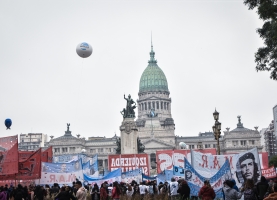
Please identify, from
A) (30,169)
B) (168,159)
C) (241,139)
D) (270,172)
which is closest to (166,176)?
(270,172)

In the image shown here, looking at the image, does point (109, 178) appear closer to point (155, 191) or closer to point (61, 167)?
point (61, 167)

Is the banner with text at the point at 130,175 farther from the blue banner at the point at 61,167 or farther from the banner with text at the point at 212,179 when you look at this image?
the banner with text at the point at 212,179

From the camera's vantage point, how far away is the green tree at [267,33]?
68.2ft

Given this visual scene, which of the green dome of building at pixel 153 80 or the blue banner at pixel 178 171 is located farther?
the green dome of building at pixel 153 80

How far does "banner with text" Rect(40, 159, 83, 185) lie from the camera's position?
25438 millimetres

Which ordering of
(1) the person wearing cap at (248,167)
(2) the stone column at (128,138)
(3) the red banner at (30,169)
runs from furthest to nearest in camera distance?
(2) the stone column at (128,138) → (3) the red banner at (30,169) → (1) the person wearing cap at (248,167)

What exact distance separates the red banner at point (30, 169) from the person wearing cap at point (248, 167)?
9.83m

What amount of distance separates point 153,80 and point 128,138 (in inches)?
4312

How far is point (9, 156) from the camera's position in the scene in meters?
20.4

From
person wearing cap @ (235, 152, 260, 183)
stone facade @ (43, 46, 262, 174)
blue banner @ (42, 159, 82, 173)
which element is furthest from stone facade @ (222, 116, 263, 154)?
person wearing cap @ (235, 152, 260, 183)

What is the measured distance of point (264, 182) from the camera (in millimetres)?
16422

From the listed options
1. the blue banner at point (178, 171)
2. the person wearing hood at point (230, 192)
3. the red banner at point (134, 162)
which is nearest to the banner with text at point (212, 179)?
the person wearing hood at point (230, 192)

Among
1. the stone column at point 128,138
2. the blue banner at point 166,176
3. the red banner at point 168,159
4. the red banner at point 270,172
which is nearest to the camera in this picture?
the blue banner at point 166,176

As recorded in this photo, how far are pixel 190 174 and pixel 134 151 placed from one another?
115 feet
